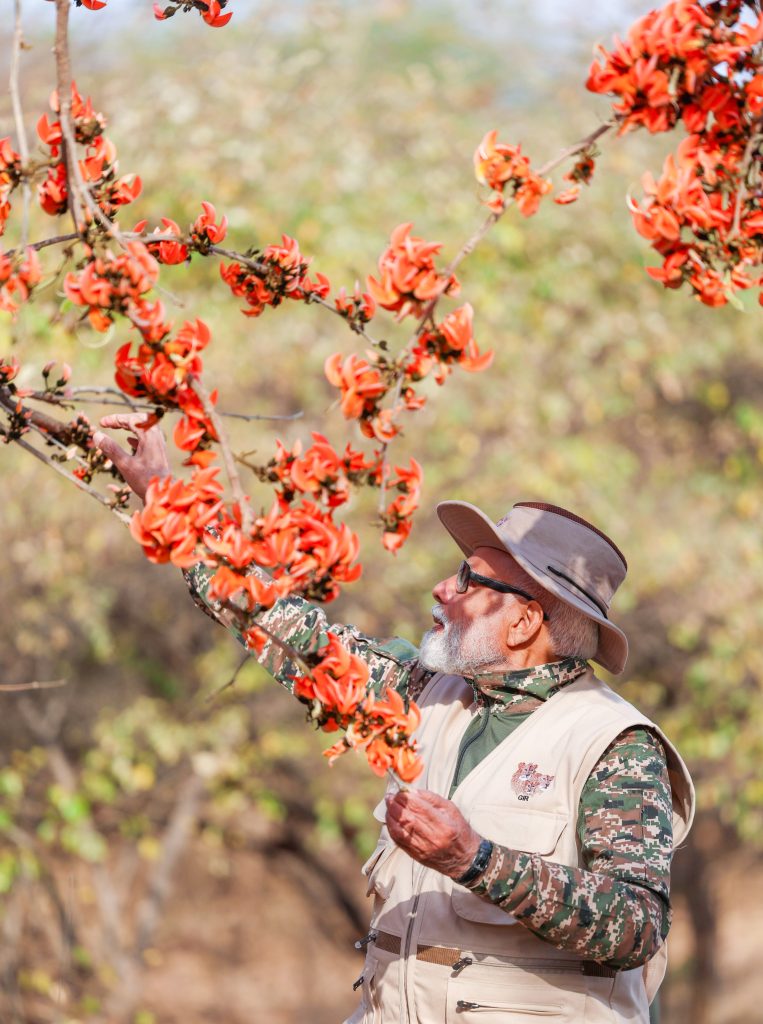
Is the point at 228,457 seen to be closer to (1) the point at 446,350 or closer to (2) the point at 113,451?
(1) the point at 446,350

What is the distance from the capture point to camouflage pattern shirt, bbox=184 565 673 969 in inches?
88.9

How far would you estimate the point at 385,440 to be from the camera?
189 centimetres

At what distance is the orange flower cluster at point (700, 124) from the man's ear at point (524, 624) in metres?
1.12

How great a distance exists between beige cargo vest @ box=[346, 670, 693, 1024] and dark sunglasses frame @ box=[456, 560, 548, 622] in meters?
0.23

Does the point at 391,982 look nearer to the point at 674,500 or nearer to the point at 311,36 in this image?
the point at 674,500

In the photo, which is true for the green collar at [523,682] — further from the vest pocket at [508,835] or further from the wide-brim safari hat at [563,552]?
the vest pocket at [508,835]

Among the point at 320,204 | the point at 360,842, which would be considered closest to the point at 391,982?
the point at 360,842

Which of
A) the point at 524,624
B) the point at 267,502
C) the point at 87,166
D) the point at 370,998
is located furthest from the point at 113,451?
the point at 267,502

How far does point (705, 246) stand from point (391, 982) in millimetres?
1635

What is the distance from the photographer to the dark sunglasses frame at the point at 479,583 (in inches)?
117

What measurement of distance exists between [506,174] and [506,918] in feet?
4.68

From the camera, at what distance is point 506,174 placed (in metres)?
1.95

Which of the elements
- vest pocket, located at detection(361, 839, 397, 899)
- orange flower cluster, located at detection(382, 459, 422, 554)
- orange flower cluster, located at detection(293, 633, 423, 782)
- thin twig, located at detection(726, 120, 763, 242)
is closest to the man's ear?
vest pocket, located at detection(361, 839, 397, 899)

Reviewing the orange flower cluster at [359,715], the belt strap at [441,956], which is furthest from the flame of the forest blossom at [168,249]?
the belt strap at [441,956]
